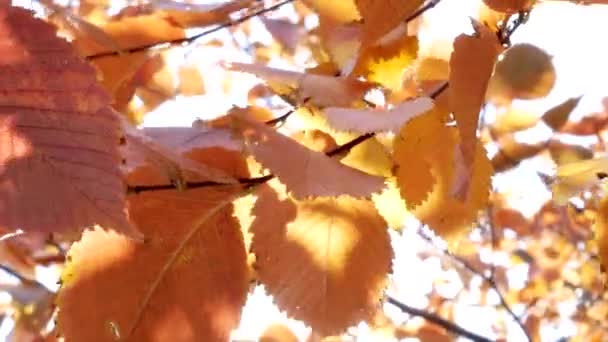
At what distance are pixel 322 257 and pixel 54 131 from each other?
207mm

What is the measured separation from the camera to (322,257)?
1.66 ft

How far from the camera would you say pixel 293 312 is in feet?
1.60

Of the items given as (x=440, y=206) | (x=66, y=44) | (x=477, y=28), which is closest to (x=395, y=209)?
(x=440, y=206)

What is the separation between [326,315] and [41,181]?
0.68ft

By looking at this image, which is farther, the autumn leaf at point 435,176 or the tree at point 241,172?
the autumn leaf at point 435,176

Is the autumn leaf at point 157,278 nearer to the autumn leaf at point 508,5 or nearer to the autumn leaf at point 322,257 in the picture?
the autumn leaf at point 322,257

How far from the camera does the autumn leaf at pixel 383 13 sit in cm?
43

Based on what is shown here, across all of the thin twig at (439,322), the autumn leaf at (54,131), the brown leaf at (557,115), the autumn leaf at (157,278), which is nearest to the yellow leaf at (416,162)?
the autumn leaf at (157,278)

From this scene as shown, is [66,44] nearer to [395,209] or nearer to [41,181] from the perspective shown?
[41,181]

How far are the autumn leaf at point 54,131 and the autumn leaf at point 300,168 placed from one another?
91 millimetres

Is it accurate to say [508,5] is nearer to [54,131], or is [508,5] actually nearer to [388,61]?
[388,61]

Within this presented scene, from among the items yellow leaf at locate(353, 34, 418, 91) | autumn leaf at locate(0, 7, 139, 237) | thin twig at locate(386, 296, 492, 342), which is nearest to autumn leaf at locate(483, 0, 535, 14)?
yellow leaf at locate(353, 34, 418, 91)

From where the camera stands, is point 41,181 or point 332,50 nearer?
point 41,181

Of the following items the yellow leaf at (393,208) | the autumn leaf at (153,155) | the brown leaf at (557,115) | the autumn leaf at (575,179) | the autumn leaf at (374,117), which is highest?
the brown leaf at (557,115)
